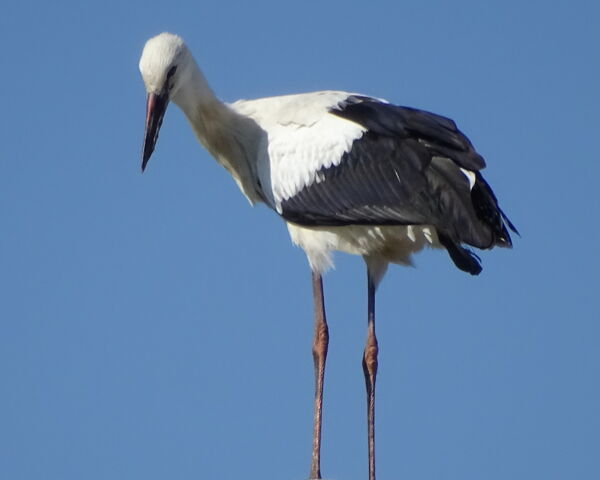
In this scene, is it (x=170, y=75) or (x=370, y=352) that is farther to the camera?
(x=370, y=352)

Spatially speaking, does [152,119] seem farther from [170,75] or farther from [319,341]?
[319,341]

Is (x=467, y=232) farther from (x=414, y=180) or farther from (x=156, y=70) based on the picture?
(x=156, y=70)

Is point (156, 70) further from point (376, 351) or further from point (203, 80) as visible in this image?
point (376, 351)

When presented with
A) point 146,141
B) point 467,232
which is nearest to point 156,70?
point 146,141

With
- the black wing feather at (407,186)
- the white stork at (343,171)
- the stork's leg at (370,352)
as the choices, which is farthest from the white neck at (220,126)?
the stork's leg at (370,352)

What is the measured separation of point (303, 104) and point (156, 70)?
1.07m

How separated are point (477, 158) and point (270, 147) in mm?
1558

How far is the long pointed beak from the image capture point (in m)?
30.3

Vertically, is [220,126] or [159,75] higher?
[159,75]

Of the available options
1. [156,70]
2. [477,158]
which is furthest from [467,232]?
[156,70]

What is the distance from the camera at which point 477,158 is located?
29984 mm

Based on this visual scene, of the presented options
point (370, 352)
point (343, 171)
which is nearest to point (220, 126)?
point (343, 171)

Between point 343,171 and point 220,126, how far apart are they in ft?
3.23

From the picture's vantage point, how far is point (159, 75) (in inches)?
1199
